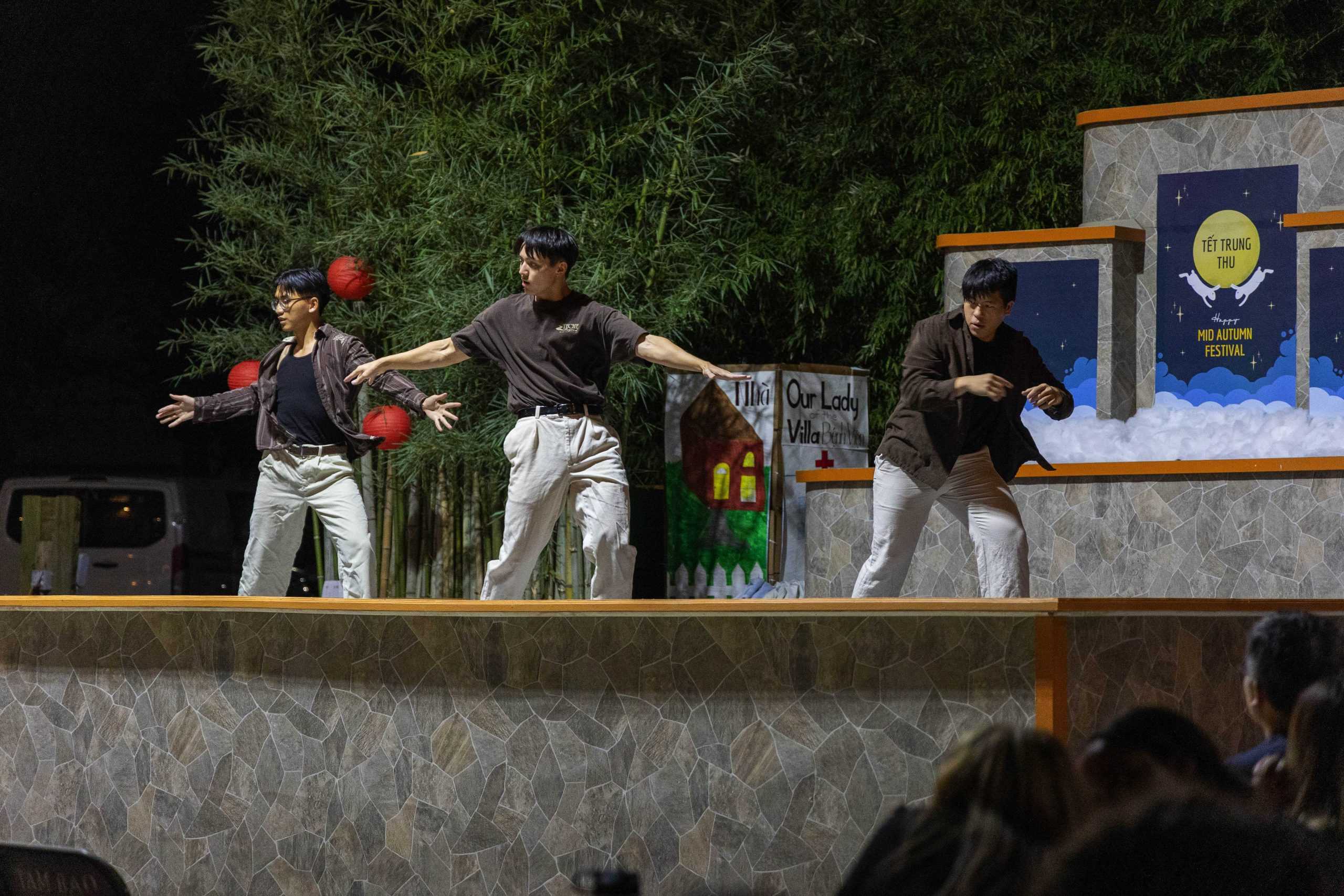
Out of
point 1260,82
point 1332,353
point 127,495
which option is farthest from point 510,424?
point 1260,82

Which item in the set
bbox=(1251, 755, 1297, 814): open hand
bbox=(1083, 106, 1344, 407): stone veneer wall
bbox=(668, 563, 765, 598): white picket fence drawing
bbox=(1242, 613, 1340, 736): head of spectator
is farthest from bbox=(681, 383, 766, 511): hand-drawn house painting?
bbox=(1251, 755, 1297, 814): open hand

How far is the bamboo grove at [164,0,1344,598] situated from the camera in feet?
36.6

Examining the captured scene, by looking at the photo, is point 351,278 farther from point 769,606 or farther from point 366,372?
point 769,606

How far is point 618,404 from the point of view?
11508 mm

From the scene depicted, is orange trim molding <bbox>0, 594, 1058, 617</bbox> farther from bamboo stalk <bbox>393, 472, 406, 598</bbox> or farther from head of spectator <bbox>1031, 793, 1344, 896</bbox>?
bamboo stalk <bbox>393, 472, 406, 598</bbox>

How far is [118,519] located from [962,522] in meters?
7.71

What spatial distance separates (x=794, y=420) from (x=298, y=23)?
14.7 feet

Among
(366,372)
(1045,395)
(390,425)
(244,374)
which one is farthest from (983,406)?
(244,374)

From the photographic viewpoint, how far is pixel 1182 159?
10375 mm

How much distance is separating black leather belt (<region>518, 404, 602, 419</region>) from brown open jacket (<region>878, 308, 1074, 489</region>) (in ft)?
3.64

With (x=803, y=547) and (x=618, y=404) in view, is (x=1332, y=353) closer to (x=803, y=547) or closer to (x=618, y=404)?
(x=803, y=547)

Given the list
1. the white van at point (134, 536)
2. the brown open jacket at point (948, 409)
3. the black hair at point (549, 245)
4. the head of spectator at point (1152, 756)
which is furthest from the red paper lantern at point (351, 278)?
the head of spectator at point (1152, 756)

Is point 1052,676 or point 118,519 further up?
point 118,519

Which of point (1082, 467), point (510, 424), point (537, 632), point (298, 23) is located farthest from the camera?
point (298, 23)
